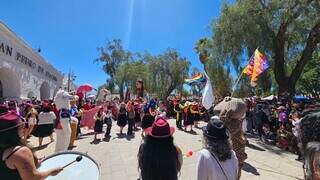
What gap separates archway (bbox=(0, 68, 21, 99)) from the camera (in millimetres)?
19938

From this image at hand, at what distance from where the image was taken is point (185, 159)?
9.80 m

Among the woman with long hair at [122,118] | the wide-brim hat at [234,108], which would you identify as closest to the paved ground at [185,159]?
the woman with long hair at [122,118]

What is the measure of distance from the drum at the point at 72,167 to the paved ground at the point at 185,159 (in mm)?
4771

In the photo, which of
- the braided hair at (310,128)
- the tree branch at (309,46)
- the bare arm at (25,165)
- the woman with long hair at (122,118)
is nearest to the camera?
the braided hair at (310,128)

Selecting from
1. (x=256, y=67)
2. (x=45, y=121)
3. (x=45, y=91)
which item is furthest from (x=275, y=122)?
(x=45, y=91)

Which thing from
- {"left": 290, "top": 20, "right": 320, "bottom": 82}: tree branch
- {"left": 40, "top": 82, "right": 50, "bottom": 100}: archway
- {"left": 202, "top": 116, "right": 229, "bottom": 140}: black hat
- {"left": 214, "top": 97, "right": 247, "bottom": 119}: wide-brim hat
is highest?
{"left": 290, "top": 20, "right": 320, "bottom": 82}: tree branch

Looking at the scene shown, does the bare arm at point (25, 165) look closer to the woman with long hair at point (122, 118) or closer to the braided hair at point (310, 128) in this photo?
the braided hair at point (310, 128)

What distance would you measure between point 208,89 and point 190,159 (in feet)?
7.28

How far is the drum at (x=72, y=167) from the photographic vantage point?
322 cm

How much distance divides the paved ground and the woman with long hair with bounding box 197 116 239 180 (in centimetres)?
456

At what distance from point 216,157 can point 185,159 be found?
6418 millimetres

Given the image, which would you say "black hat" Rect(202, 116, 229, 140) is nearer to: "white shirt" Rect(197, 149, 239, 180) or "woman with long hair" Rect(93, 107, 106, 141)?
"white shirt" Rect(197, 149, 239, 180)

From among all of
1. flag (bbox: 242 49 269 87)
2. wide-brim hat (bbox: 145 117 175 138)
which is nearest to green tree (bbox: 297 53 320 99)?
flag (bbox: 242 49 269 87)

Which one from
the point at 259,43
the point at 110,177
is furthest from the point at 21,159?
the point at 259,43
